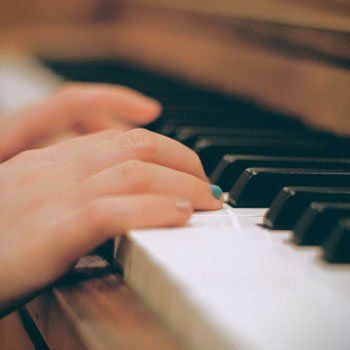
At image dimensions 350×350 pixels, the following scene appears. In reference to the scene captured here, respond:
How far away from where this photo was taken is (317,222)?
62 cm

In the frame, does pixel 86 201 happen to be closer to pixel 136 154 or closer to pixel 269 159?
pixel 136 154

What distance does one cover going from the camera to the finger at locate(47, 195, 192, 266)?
624 millimetres

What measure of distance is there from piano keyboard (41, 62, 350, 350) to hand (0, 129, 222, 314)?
0.03 meters

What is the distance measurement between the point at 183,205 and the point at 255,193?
0.47ft

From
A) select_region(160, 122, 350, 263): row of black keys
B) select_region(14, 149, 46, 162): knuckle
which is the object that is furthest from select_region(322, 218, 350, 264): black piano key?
select_region(14, 149, 46, 162): knuckle

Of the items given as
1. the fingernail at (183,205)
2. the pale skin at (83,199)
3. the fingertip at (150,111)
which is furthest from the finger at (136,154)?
the fingertip at (150,111)

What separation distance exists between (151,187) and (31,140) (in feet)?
1.79

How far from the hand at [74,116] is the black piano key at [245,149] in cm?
23

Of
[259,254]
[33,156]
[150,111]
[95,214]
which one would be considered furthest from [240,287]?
[150,111]

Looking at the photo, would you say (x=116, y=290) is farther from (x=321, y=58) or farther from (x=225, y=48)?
(x=225, y=48)

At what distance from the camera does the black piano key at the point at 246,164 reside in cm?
83

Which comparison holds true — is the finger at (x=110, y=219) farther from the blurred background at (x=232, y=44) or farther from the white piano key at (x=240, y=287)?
the blurred background at (x=232, y=44)

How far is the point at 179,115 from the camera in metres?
1.14

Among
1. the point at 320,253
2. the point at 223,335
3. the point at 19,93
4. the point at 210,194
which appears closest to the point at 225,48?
the point at 19,93
